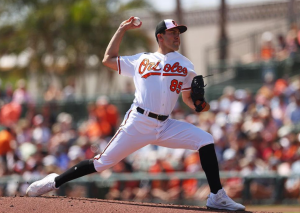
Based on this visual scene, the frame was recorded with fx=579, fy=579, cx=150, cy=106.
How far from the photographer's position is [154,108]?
6.20 m

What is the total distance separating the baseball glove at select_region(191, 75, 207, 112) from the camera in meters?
6.23

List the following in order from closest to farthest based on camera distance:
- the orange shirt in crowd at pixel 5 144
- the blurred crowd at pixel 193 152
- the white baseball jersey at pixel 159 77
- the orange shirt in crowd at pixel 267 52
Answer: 1. the white baseball jersey at pixel 159 77
2. the blurred crowd at pixel 193 152
3. the orange shirt in crowd at pixel 5 144
4. the orange shirt in crowd at pixel 267 52

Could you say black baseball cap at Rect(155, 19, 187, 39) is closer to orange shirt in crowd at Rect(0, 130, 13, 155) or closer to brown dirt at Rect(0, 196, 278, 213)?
brown dirt at Rect(0, 196, 278, 213)

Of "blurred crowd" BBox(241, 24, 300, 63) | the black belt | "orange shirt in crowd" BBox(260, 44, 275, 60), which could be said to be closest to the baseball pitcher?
the black belt

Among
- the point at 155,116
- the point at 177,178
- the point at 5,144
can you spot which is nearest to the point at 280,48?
the point at 177,178

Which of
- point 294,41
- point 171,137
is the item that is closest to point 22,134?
point 294,41

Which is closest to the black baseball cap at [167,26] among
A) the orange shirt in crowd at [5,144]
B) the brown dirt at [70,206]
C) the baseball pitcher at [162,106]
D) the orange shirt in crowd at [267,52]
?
the baseball pitcher at [162,106]

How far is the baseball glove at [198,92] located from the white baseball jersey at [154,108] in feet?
0.42

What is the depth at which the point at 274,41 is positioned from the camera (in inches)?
704

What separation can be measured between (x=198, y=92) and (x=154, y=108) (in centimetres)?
51

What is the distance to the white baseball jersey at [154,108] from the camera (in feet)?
20.3

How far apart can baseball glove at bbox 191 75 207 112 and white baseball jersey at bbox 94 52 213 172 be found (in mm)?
129

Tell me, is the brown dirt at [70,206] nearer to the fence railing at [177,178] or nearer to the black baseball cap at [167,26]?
the black baseball cap at [167,26]

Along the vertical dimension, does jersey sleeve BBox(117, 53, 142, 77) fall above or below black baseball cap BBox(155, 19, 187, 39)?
below
